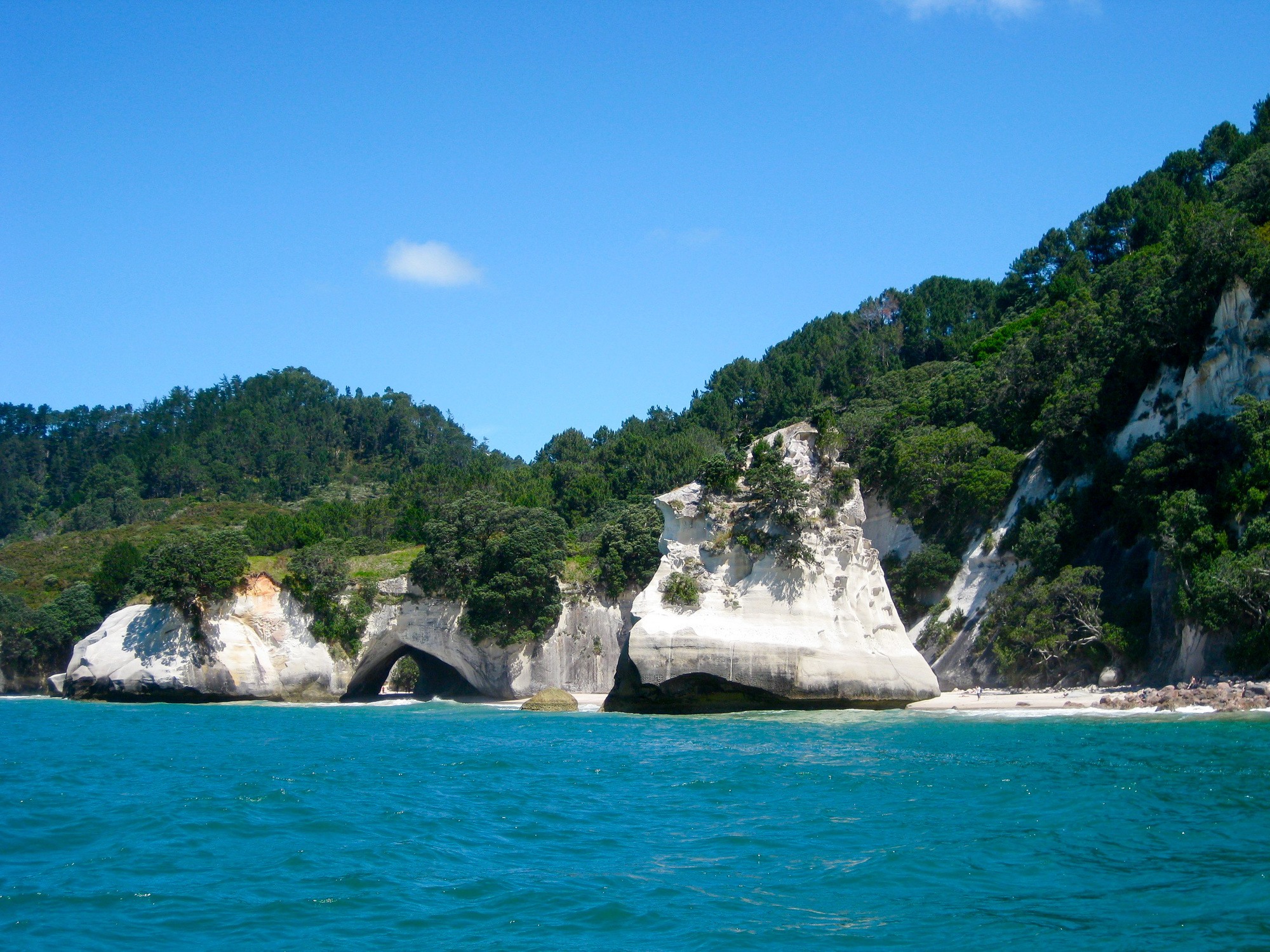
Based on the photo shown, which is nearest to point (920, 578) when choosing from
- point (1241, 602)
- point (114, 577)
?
point (1241, 602)

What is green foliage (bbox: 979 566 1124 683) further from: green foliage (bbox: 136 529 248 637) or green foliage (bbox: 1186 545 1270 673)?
green foliage (bbox: 136 529 248 637)

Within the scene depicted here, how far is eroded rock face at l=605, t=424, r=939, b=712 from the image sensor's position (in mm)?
32594

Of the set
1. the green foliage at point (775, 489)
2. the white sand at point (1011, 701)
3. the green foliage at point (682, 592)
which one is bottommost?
the white sand at point (1011, 701)

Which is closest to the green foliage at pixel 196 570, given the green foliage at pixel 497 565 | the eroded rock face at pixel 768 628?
the green foliage at pixel 497 565

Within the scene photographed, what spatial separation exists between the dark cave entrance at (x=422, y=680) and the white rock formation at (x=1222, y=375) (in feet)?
99.8

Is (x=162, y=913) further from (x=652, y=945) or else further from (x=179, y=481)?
(x=179, y=481)

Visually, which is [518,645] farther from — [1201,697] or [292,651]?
[1201,697]

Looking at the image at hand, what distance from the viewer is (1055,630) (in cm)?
3456

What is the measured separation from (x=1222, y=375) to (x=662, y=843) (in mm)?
26665

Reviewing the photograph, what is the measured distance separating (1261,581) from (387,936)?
24699mm

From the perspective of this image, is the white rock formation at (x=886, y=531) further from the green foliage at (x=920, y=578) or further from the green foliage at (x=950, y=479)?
the green foliage at (x=920, y=578)

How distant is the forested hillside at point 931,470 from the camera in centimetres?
3244

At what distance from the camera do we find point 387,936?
1073 centimetres

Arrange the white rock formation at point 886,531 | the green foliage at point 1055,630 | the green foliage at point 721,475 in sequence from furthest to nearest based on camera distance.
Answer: the white rock formation at point 886,531, the green foliage at point 721,475, the green foliage at point 1055,630
